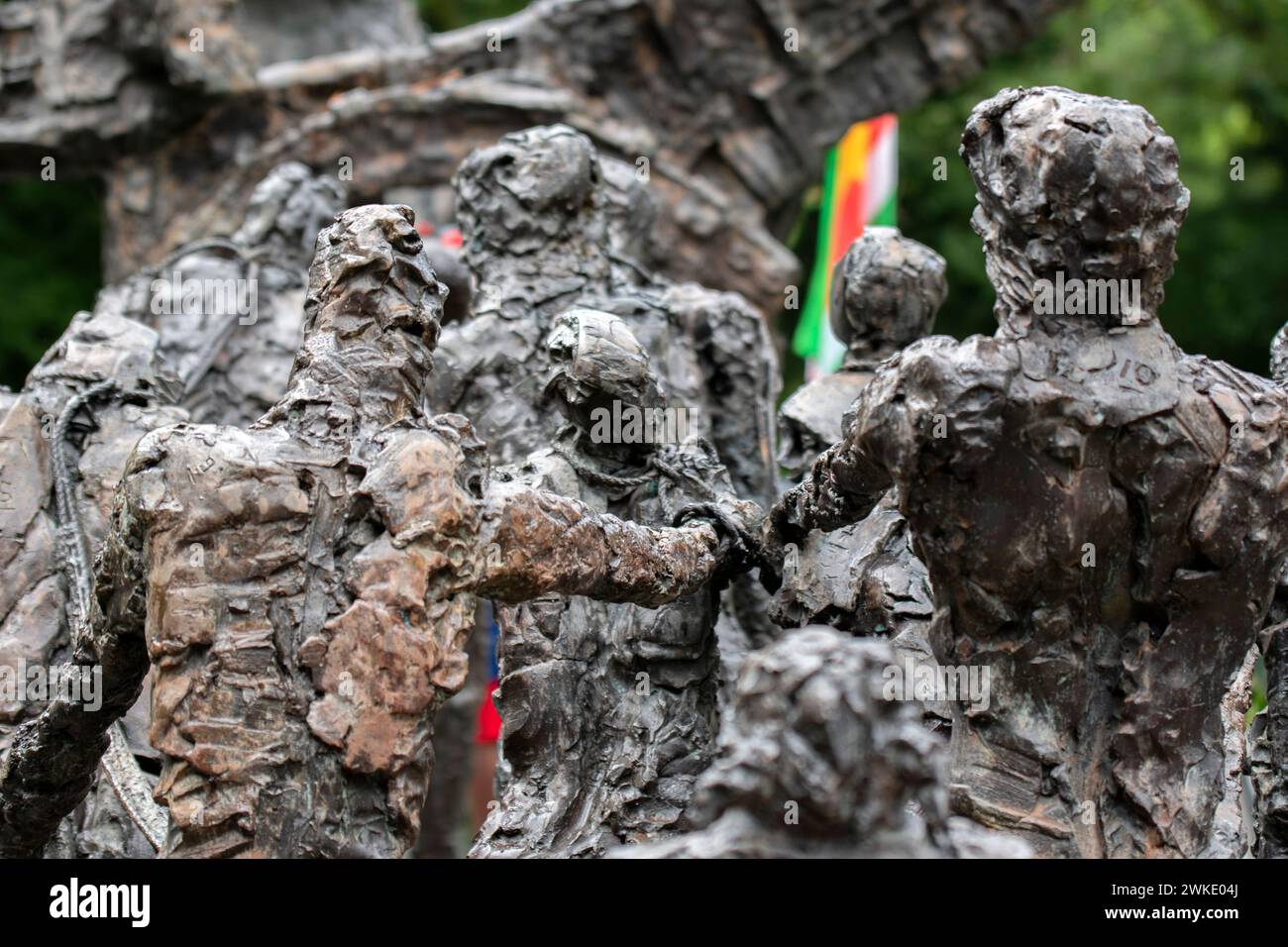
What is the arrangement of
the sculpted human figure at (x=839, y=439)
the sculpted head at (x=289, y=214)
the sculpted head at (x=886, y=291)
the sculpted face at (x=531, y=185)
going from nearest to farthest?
1. the sculpted human figure at (x=839, y=439)
2. the sculpted head at (x=886, y=291)
3. the sculpted face at (x=531, y=185)
4. the sculpted head at (x=289, y=214)

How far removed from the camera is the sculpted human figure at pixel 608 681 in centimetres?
709

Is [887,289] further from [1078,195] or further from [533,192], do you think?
[1078,195]

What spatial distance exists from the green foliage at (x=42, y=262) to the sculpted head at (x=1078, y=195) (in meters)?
12.8

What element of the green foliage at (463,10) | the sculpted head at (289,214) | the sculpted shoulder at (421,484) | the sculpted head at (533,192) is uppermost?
the green foliage at (463,10)

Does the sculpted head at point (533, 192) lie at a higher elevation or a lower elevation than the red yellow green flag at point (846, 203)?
lower

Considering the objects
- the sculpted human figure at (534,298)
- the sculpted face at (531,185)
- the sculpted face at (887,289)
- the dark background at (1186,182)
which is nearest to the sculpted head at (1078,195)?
the sculpted face at (887,289)

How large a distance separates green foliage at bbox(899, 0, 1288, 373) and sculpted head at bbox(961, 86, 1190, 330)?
1300 centimetres

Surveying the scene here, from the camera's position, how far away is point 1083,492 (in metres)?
5.65

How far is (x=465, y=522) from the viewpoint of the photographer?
5.65 metres

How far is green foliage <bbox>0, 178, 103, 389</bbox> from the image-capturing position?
58.2 feet

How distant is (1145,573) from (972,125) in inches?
48.7

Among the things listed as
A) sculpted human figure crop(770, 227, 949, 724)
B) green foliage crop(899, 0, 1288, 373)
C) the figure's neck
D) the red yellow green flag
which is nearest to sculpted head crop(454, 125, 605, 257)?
sculpted human figure crop(770, 227, 949, 724)

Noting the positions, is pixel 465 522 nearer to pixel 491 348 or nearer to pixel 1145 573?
pixel 1145 573

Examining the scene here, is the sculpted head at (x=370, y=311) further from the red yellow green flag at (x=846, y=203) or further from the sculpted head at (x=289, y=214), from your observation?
the red yellow green flag at (x=846, y=203)
